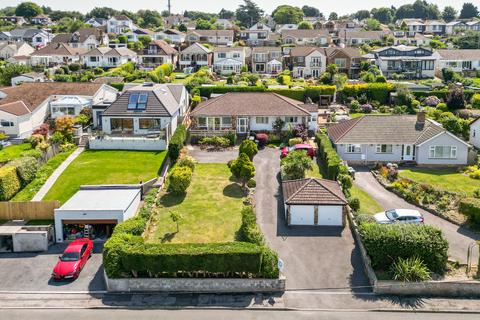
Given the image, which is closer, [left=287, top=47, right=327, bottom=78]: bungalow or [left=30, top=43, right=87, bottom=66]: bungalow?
[left=287, top=47, right=327, bottom=78]: bungalow

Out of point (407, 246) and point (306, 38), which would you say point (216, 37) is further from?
point (407, 246)

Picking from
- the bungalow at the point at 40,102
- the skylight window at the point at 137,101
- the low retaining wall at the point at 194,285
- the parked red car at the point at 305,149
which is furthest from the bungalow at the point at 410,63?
the low retaining wall at the point at 194,285

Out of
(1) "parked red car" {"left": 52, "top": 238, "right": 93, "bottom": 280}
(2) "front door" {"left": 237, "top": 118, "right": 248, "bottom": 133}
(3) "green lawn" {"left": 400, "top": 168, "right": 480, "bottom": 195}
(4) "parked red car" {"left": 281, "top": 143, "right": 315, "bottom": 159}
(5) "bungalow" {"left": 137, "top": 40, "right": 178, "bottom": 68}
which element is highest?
(5) "bungalow" {"left": 137, "top": 40, "right": 178, "bottom": 68}

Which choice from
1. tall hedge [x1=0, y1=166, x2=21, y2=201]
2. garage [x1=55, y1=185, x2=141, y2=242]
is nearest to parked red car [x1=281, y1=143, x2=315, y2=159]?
garage [x1=55, y1=185, x2=141, y2=242]

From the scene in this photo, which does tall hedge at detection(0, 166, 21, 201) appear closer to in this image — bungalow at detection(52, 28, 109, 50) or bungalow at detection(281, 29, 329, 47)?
bungalow at detection(52, 28, 109, 50)

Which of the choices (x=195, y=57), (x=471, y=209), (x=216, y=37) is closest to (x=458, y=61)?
(x=195, y=57)

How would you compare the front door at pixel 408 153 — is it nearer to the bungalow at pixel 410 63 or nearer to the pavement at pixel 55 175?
the pavement at pixel 55 175
